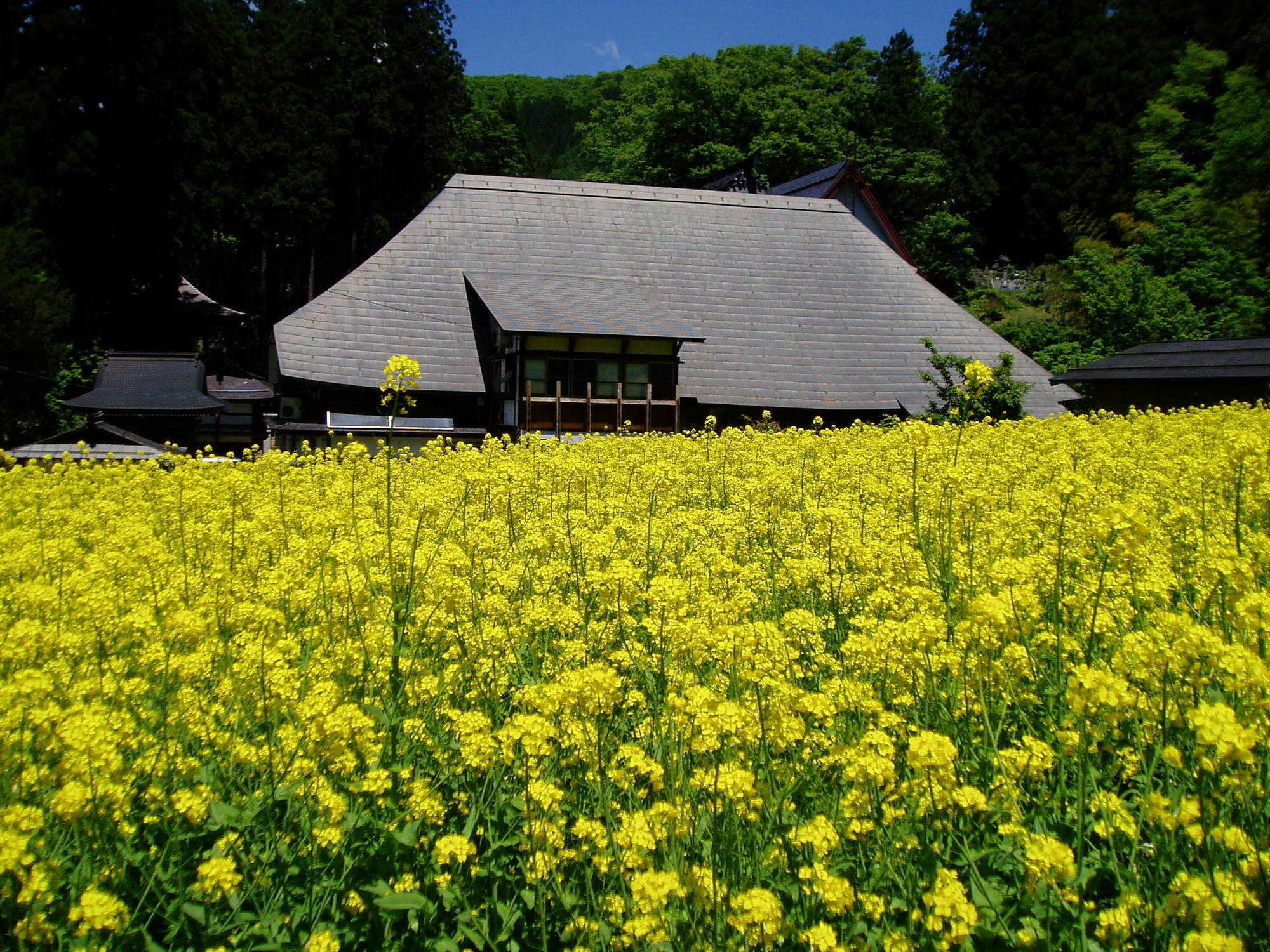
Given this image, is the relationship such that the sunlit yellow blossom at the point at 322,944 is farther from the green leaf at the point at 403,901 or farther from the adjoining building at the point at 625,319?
the adjoining building at the point at 625,319

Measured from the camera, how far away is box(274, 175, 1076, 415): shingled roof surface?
18.3m

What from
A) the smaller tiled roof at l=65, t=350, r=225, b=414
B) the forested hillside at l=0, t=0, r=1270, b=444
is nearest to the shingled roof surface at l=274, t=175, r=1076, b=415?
the smaller tiled roof at l=65, t=350, r=225, b=414

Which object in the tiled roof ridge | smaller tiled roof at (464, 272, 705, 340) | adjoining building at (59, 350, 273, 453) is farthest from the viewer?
the tiled roof ridge

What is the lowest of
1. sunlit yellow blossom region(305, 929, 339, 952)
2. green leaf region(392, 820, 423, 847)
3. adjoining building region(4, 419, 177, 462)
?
sunlit yellow blossom region(305, 929, 339, 952)

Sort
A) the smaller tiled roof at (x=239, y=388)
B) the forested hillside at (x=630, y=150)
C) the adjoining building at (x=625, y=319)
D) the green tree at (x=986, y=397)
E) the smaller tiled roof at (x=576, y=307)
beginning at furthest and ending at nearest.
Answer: the smaller tiled roof at (x=239, y=388) < the forested hillside at (x=630, y=150) < the adjoining building at (x=625, y=319) < the smaller tiled roof at (x=576, y=307) < the green tree at (x=986, y=397)

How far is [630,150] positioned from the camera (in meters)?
38.3

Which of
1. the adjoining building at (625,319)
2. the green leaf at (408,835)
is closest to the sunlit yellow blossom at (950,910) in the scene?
the green leaf at (408,835)

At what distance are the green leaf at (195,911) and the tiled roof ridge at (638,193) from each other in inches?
860

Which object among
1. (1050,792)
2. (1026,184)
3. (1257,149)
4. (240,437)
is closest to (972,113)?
(1026,184)

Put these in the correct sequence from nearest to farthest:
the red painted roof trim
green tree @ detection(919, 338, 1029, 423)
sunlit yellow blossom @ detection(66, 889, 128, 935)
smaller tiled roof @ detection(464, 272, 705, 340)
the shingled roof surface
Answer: sunlit yellow blossom @ detection(66, 889, 128, 935) → green tree @ detection(919, 338, 1029, 423) → smaller tiled roof @ detection(464, 272, 705, 340) → the shingled roof surface → the red painted roof trim

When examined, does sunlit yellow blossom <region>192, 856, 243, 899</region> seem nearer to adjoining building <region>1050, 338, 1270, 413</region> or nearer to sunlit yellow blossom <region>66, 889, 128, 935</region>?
sunlit yellow blossom <region>66, 889, 128, 935</region>

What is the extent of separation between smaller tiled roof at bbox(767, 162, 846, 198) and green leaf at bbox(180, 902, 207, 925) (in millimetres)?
26310

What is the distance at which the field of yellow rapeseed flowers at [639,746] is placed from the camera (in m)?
2.01

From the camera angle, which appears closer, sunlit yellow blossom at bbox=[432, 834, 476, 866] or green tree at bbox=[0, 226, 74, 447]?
sunlit yellow blossom at bbox=[432, 834, 476, 866]
